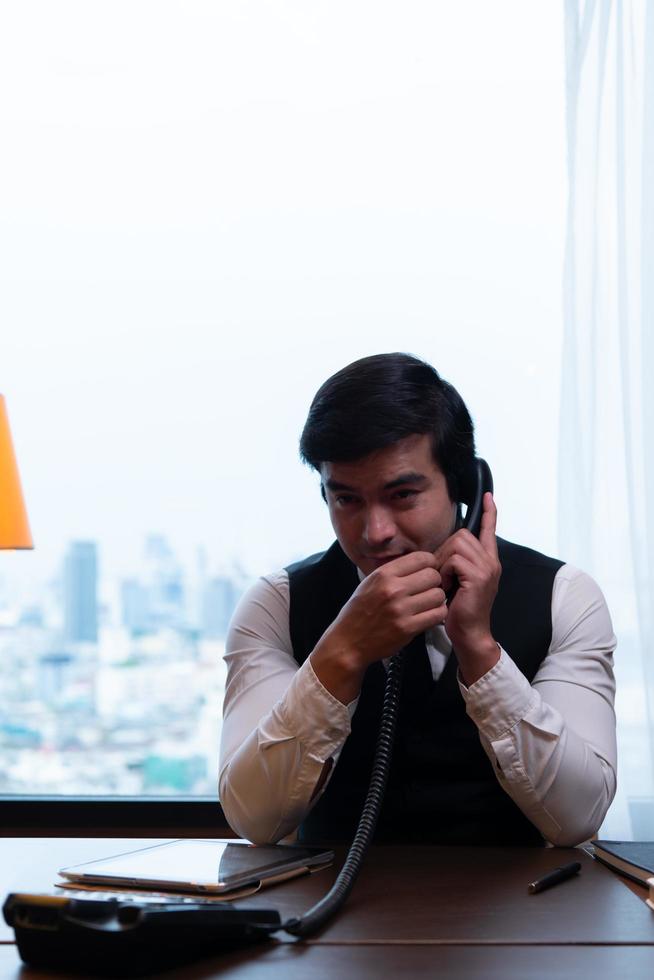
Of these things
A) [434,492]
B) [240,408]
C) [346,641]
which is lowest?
Result: [346,641]

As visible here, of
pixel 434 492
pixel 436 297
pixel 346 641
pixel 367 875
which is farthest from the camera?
pixel 436 297

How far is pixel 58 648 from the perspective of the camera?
288 centimetres

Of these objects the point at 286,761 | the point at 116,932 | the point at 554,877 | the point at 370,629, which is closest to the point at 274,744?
the point at 286,761

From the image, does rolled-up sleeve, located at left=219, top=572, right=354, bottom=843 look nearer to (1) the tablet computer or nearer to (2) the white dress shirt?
(2) the white dress shirt

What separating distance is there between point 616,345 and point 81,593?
152 centimetres

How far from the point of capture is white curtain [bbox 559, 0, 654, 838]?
2.53m

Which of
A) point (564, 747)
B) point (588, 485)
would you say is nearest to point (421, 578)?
point (564, 747)

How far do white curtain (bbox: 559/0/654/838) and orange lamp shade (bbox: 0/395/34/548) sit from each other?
1.24 meters

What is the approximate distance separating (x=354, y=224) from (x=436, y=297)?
297 mm

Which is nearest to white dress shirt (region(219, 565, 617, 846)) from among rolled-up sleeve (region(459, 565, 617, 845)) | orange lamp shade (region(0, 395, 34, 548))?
rolled-up sleeve (region(459, 565, 617, 845))

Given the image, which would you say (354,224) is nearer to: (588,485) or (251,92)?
(251,92)

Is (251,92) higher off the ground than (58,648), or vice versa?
(251,92)

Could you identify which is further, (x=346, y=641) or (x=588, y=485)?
(x=588, y=485)

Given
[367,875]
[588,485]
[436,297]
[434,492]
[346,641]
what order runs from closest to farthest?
1. [367,875]
2. [346,641]
3. [434,492]
4. [588,485]
5. [436,297]
